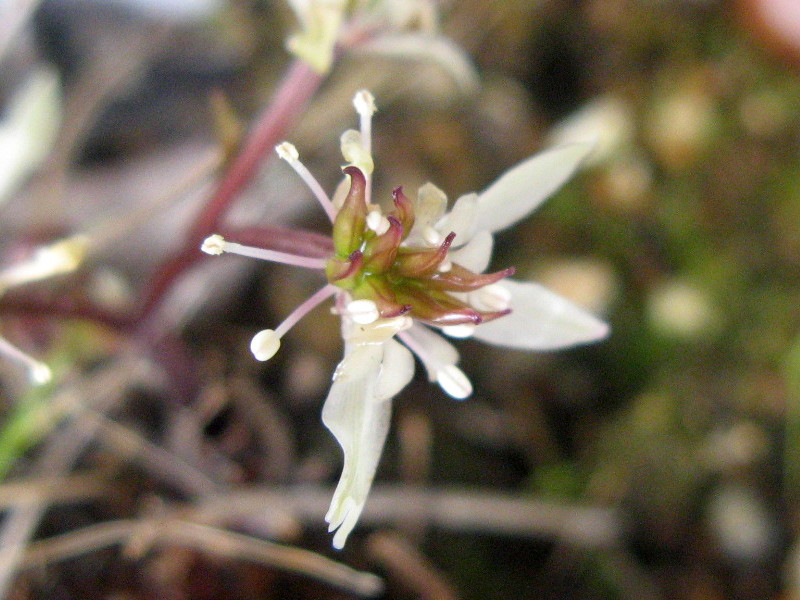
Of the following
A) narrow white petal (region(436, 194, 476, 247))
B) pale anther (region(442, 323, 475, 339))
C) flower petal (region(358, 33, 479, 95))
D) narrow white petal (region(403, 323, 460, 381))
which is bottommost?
narrow white petal (region(403, 323, 460, 381))

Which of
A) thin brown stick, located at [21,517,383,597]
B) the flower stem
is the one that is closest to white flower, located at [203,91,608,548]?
the flower stem

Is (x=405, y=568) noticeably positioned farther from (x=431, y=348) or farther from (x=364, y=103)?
(x=364, y=103)

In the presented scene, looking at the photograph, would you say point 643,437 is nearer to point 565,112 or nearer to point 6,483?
point 565,112

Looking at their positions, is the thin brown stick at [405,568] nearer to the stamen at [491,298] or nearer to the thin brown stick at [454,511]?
the thin brown stick at [454,511]

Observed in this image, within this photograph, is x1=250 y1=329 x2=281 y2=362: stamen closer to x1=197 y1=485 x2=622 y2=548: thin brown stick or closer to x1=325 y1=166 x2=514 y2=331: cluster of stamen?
x1=325 y1=166 x2=514 y2=331: cluster of stamen

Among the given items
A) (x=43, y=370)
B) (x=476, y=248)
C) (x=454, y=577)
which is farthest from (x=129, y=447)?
(x=476, y=248)

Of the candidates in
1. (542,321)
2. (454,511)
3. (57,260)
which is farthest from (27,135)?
(454,511)
